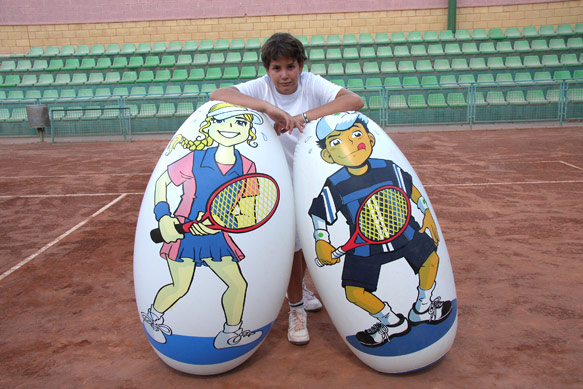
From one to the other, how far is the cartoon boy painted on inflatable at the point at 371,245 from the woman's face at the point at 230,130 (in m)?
0.49

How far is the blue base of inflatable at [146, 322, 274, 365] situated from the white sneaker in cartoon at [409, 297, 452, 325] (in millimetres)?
983

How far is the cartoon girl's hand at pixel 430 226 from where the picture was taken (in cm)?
294

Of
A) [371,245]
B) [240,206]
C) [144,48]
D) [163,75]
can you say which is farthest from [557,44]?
[240,206]

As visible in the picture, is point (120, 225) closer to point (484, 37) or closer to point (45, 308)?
point (45, 308)

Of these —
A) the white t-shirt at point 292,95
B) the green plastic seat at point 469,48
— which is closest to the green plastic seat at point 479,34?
the green plastic seat at point 469,48

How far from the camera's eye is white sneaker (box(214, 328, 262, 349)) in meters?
2.89

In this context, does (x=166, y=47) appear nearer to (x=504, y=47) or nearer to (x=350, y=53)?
(x=350, y=53)

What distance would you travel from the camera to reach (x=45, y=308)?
4.08 meters

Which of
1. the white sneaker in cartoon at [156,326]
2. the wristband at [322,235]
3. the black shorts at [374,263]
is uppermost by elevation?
the wristband at [322,235]

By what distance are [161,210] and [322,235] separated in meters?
0.92

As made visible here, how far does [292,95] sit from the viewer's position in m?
3.45

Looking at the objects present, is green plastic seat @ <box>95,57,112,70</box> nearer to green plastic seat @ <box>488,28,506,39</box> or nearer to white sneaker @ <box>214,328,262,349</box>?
green plastic seat @ <box>488,28,506,39</box>

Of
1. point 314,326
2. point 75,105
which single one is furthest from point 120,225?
point 75,105

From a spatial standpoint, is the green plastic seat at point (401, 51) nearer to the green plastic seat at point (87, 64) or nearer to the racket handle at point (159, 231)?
the green plastic seat at point (87, 64)
